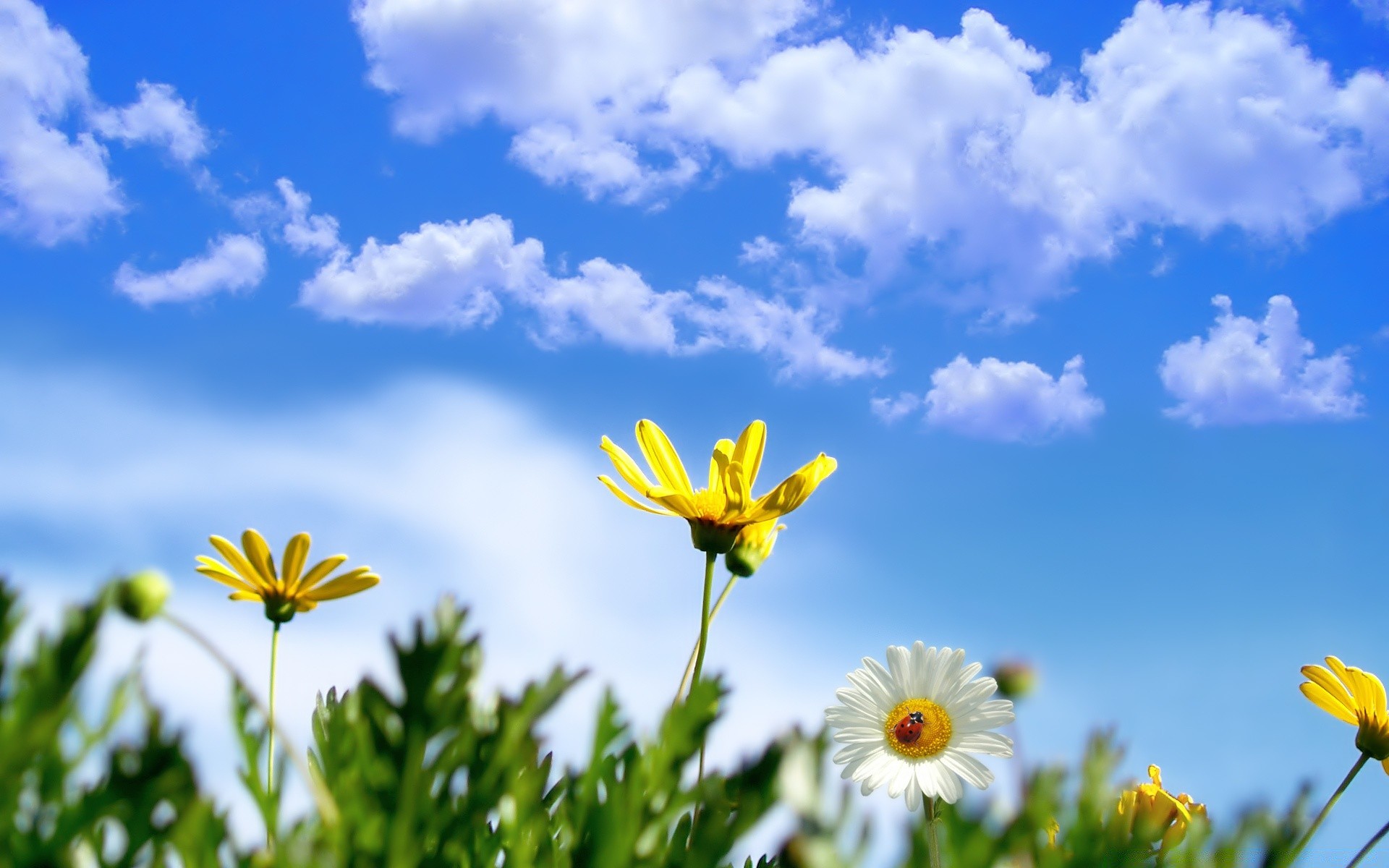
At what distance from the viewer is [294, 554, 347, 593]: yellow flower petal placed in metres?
2.12

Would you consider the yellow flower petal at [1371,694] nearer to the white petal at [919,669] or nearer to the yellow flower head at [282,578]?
the white petal at [919,669]

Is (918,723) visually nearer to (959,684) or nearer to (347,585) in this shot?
(959,684)

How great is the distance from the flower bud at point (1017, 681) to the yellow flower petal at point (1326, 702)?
1.81 feet

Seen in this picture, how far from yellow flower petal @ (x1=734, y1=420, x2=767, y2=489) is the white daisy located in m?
0.43

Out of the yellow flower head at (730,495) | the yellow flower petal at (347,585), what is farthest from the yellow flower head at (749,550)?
the yellow flower petal at (347,585)

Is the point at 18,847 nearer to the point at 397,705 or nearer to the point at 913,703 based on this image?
the point at 397,705

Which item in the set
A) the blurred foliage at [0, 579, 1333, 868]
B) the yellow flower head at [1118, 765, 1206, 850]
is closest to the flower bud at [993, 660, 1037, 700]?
the yellow flower head at [1118, 765, 1206, 850]

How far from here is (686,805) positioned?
1.20m

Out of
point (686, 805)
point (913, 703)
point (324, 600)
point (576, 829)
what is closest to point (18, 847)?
point (576, 829)

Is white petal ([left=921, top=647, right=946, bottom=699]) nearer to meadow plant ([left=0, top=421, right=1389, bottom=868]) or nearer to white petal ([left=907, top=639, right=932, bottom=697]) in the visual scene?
white petal ([left=907, top=639, right=932, bottom=697])

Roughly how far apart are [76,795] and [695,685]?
670 mm

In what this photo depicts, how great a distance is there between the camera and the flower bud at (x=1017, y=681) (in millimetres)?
2486

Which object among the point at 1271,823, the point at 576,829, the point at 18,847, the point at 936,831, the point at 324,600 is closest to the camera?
the point at 1271,823

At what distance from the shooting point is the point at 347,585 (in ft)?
6.95
